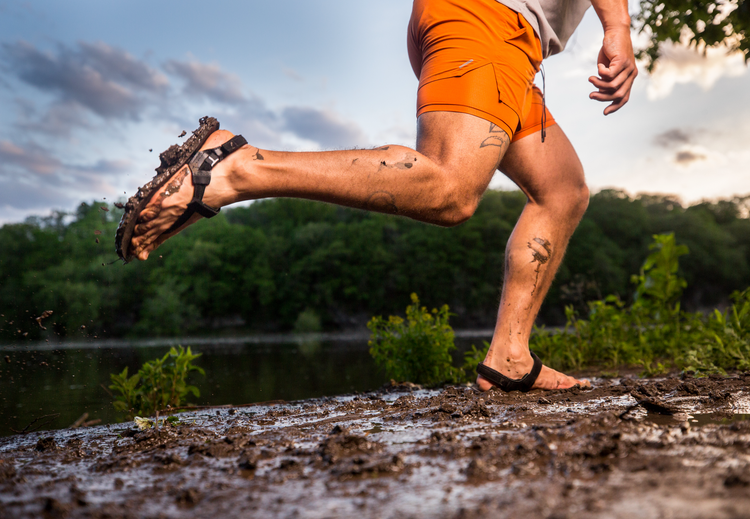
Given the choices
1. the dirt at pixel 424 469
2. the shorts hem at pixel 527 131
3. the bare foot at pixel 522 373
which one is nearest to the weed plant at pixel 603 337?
the bare foot at pixel 522 373

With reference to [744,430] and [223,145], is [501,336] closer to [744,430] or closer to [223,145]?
[744,430]

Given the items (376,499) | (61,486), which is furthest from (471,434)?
(61,486)

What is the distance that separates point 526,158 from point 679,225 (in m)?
57.7

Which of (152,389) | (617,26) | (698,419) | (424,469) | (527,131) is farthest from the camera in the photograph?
(152,389)

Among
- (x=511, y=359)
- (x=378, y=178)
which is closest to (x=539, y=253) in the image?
(x=511, y=359)

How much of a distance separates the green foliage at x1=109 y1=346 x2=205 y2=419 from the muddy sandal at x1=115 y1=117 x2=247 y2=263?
63.6 inches

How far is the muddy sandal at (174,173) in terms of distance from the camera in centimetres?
157

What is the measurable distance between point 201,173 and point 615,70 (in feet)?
6.15

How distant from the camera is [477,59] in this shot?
2006 mm

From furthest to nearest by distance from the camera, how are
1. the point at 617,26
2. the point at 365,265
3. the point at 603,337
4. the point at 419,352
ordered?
the point at 365,265
the point at 603,337
the point at 419,352
the point at 617,26

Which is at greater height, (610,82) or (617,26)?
(617,26)

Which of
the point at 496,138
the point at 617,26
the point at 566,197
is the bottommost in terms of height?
the point at 566,197

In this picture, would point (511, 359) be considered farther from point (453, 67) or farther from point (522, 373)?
point (453, 67)

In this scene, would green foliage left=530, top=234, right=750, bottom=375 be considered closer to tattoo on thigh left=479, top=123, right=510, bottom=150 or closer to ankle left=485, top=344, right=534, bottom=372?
ankle left=485, top=344, right=534, bottom=372
